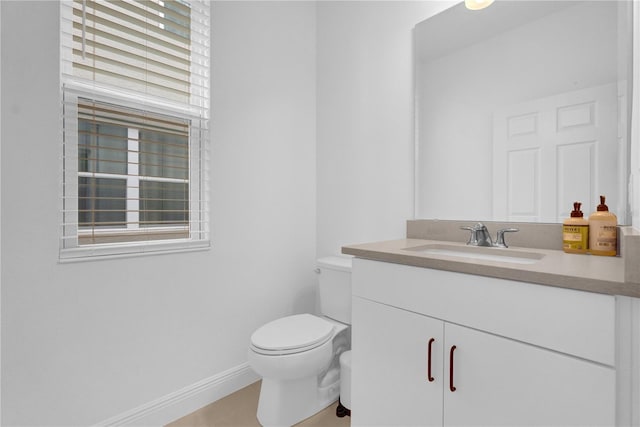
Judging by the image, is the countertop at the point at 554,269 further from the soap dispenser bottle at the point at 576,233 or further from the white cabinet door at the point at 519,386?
the white cabinet door at the point at 519,386

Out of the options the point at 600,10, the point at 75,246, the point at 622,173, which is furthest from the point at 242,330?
the point at 600,10

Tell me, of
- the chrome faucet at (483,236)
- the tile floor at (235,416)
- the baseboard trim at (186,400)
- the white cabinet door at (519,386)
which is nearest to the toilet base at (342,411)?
the tile floor at (235,416)

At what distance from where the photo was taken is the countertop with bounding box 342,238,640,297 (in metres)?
0.71

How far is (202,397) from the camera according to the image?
166 cm

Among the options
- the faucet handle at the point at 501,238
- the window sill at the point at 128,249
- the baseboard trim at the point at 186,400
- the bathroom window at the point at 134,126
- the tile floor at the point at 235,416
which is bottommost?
the tile floor at the point at 235,416

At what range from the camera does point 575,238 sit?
1111 millimetres

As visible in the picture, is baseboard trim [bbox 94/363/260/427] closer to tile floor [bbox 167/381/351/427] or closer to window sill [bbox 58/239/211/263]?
tile floor [bbox 167/381/351/427]

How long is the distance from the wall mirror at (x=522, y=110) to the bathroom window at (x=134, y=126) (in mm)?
1207

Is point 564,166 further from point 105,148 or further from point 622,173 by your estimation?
point 105,148

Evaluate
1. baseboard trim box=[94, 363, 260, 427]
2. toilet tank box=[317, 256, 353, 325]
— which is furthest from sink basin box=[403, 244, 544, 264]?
baseboard trim box=[94, 363, 260, 427]

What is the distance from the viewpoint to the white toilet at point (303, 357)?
1.40 m

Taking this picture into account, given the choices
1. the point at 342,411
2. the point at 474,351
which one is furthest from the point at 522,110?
the point at 342,411

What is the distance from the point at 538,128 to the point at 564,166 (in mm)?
184

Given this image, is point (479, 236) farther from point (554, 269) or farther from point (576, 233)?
point (554, 269)
